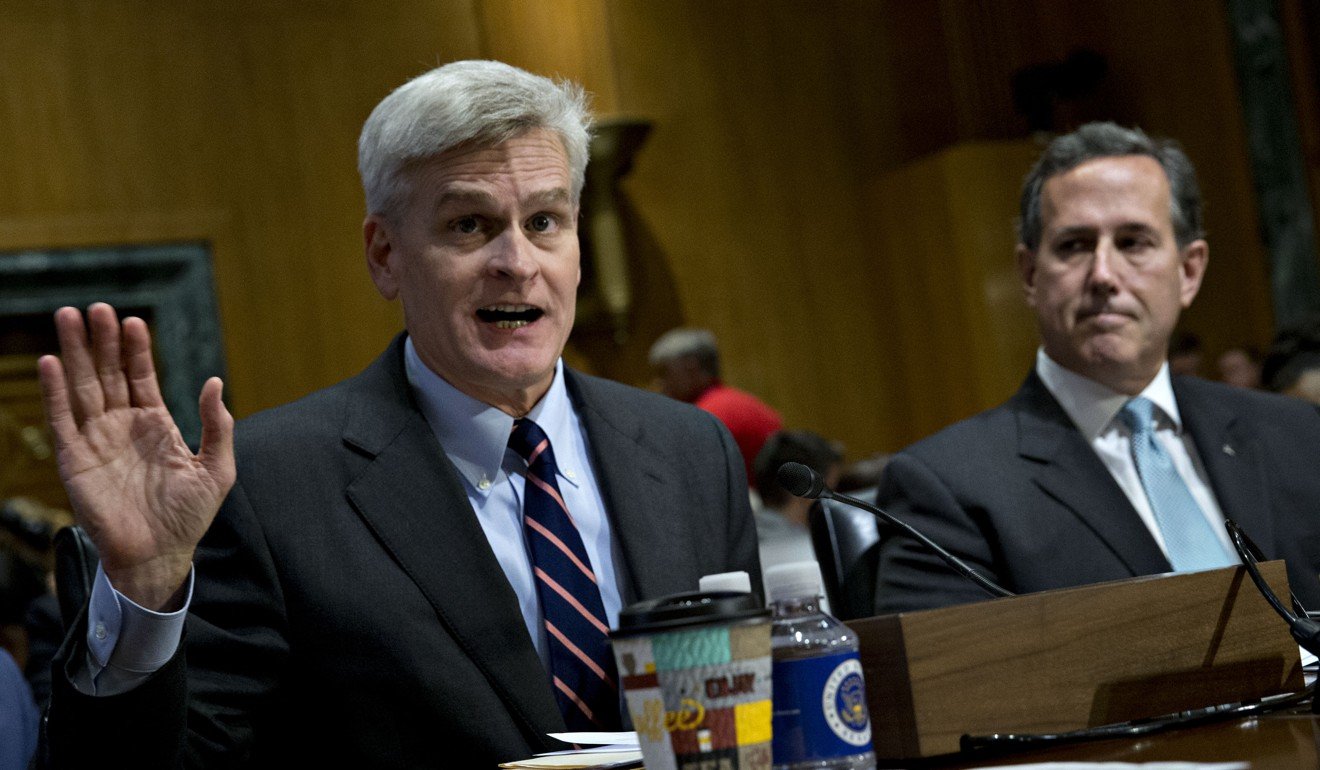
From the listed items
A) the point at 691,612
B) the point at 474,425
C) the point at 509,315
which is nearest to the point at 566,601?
the point at 474,425

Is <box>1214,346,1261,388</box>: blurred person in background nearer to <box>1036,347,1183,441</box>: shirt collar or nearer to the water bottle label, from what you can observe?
<box>1036,347,1183,441</box>: shirt collar

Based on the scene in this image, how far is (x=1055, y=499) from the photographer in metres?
2.42

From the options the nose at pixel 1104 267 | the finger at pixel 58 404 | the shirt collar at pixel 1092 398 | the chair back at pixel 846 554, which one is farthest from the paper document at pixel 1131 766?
the nose at pixel 1104 267

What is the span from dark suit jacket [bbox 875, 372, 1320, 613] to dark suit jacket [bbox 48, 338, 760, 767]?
0.64 m

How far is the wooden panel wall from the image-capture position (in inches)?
261

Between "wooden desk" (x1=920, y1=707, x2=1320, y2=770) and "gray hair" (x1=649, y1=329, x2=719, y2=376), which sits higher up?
"gray hair" (x1=649, y1=329, x2=719, y2=376)

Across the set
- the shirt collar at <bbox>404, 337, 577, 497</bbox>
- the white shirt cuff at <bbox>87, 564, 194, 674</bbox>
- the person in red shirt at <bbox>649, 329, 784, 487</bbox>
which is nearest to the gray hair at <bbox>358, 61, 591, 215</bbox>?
the shirt collar at <bbox>404, 337, 577, 497</bbox>

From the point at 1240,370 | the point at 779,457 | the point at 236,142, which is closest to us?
the point at 779,457

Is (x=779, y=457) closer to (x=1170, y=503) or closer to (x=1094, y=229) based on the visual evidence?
(x=1094, y=229)

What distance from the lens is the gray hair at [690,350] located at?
6.59m

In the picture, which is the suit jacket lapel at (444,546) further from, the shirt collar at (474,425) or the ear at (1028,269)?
the ear at (1028,269)

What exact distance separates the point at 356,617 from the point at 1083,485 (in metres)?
1.26

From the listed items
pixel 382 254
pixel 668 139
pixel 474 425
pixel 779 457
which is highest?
pixel 668 139

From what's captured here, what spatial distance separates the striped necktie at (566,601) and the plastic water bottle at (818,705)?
0.57 metres
